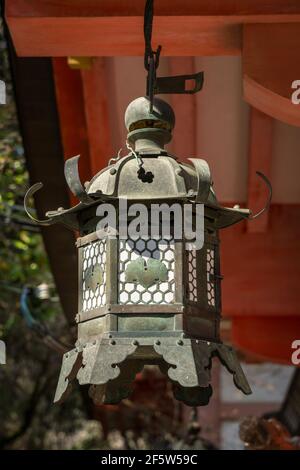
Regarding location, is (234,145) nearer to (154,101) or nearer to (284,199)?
(284,199)

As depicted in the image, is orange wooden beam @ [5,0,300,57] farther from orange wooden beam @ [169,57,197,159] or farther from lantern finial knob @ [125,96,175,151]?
orange wooden beam @ [169,57,197,159]

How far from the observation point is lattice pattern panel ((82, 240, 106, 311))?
262cm

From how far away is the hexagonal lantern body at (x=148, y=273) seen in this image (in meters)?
2.50

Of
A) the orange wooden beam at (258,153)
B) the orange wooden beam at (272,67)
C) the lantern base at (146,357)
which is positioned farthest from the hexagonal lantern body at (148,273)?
the orange wooden beam at (258,153)

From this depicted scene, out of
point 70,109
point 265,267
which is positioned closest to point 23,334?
point 265,267

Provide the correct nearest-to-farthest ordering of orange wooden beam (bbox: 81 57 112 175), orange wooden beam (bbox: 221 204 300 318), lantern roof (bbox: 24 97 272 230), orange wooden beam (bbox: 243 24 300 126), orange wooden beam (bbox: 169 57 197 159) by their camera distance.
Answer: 1. lantern roof (bbox: 24 97 272 230)
2. orange wooden beam (bbox: 243 24 300 126)
3. orange wooden beam (bbox: 169 57 197 159)
4. orange wooden beam (bbox: 81 57 112 175)
5. orange wooden beam (bbox: 221 204 300 318)

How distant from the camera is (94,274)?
8.79 ft

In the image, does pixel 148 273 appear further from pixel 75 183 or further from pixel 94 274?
pixel 75 183

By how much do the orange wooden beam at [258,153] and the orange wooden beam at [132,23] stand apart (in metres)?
1.15

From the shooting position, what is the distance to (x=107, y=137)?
4812mm

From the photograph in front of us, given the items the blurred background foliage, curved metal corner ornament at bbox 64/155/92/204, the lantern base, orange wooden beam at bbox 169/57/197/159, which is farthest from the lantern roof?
the blurred background foliage

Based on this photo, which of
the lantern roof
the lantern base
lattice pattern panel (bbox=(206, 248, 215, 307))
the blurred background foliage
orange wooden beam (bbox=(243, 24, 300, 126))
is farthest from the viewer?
the blurred background foliage

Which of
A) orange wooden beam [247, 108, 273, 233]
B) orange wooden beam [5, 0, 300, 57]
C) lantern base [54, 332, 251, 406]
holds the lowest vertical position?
orange wooden beam [247, 108, 273, 233]

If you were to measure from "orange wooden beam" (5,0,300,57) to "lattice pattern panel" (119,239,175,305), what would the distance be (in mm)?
1072
